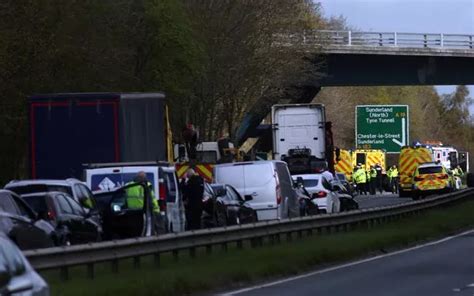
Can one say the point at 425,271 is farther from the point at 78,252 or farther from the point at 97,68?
the point at 97,68

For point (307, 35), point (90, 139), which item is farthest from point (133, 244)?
point (307, 35)

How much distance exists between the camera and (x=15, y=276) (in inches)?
330

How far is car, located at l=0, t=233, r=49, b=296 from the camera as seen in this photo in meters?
8.08

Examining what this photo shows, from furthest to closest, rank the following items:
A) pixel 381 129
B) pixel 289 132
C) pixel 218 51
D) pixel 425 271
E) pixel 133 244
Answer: pixel 381 129, pixel 218 51, pixel 289 132, pixel 425 271, pixel 133 244

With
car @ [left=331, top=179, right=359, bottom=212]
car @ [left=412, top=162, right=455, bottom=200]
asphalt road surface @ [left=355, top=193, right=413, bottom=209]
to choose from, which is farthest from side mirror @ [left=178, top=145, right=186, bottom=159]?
car @ [left=412, top=162, right=455, bottom=200]

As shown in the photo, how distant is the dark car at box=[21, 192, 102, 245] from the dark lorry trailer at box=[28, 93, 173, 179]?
12.3 feet

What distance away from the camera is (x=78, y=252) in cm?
1692

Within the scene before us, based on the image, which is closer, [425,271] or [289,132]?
[425,271]

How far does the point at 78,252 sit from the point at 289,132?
92.8 ft

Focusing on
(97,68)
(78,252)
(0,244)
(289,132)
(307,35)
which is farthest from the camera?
(307,35)

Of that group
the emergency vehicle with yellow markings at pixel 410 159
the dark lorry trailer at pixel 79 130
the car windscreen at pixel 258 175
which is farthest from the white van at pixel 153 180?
the emergency vehicle with yellow markings at pixel 410 159

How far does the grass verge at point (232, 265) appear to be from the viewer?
53.7ft

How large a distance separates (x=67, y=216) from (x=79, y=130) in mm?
4953

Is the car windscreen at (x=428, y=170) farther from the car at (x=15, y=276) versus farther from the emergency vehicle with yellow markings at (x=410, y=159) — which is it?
the car at (x=15, y=276)
